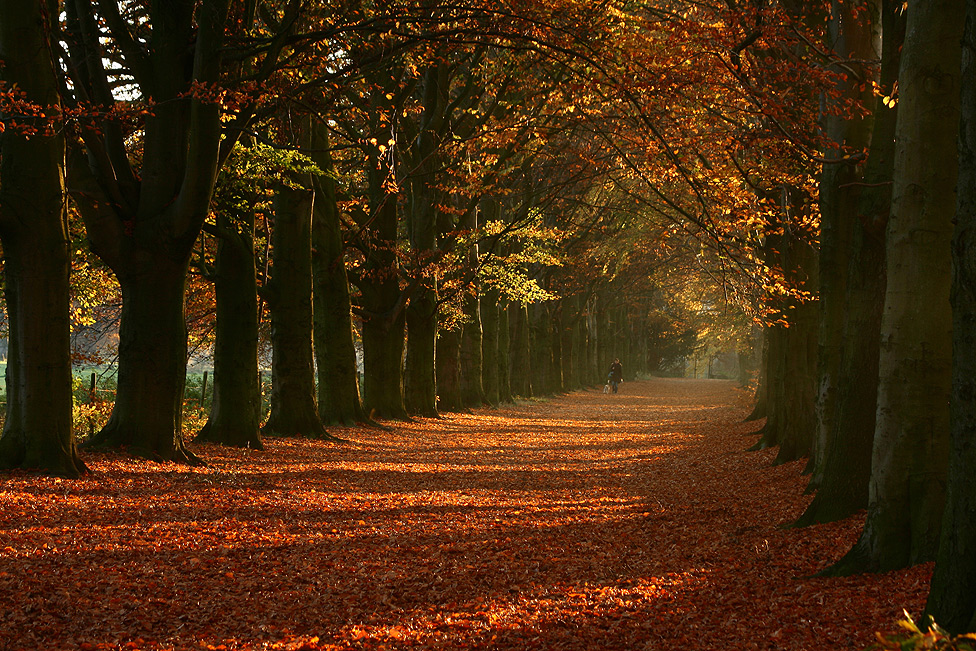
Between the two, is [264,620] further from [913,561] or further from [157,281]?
[157,281]

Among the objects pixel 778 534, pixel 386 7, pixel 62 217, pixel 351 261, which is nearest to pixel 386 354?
pixel 351 261

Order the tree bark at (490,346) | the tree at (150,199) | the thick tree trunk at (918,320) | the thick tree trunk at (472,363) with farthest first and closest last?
the tree bark at (490,346) → the thick tree trunk at (472,363) → the tree at (150,199) → the thick tree trunk at (918,320)

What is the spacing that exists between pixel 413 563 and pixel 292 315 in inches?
358

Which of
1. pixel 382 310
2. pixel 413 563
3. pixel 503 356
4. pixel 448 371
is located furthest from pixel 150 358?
pixel 503 356

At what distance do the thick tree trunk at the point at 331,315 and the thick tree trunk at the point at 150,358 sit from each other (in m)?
6.95

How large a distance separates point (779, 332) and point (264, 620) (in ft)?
51.4

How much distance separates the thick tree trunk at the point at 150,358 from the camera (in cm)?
1045

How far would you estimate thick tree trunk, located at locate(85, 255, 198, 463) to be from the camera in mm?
10453

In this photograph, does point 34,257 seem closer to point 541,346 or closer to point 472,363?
point 472,363

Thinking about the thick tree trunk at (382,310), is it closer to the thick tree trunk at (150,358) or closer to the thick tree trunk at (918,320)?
the thick tree trunk at (150,358)

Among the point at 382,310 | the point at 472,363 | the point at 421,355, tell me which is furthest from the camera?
the point at 472,363

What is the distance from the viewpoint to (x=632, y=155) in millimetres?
16125

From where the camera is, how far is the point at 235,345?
13430 millimetres

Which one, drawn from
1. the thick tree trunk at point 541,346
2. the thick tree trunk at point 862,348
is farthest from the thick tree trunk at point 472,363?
the thick tree trunk at point 862,348
